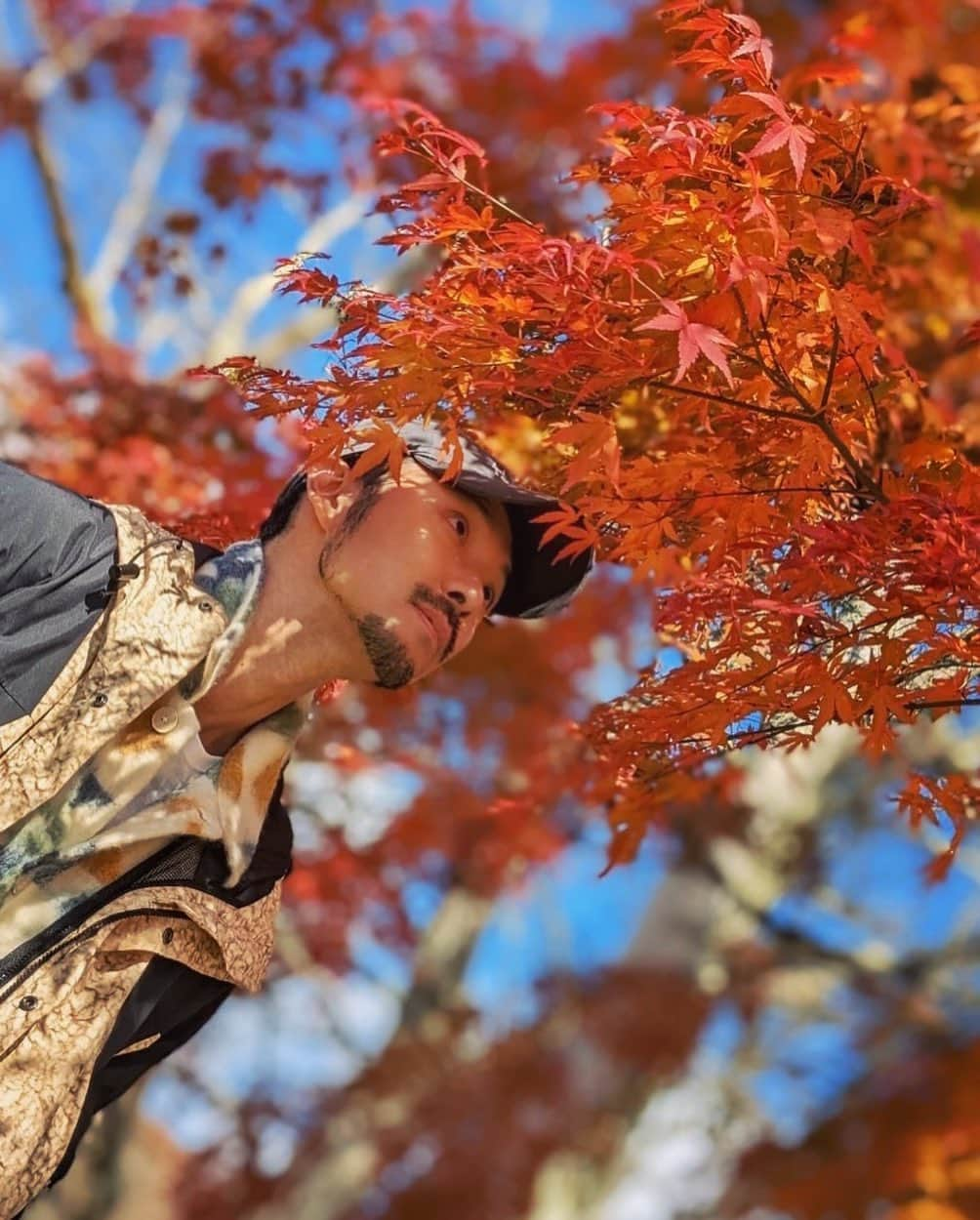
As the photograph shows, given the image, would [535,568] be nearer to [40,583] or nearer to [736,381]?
[736,381]

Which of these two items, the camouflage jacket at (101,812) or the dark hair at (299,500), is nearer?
the camouflage jacket at (101,812)

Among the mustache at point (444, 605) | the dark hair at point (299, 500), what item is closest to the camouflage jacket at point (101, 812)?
the dark hair at point (299, 500)

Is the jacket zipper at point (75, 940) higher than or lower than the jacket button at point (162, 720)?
lower

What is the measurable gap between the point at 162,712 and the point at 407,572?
617 millimetres

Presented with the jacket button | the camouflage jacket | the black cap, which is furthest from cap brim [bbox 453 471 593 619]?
the jacket button

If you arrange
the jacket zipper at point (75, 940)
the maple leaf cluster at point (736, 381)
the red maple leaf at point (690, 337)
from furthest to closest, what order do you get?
1. the jacket zipper at point (75, 940)
2. the maple leaf cluster at point (736, 381)
3. the red maple leaf at point (690, 337)

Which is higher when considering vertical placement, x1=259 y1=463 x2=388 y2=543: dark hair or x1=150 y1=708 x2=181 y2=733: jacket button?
x1=259 y1=463 x2=388 y2=543: dark hair

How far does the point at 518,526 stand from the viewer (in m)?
3.29

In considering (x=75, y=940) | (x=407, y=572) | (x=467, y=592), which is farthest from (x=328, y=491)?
(x=75, y=940)

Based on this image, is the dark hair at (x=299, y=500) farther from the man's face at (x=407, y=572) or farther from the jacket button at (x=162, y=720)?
the jacket button at (x=162, y=720)

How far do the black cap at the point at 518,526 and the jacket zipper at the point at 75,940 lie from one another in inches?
42.5

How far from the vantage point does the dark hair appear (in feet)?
10.1

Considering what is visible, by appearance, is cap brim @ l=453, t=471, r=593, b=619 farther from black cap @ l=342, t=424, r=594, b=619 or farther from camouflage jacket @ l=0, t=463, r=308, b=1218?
camouflage jacket @ l=0, t=463, r=308, b=1218

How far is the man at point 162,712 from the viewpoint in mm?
2812
